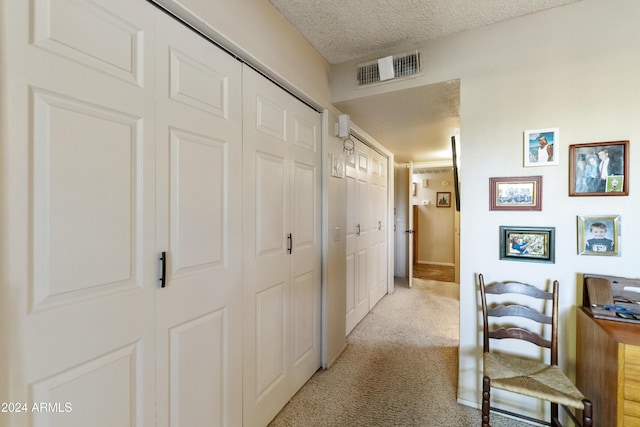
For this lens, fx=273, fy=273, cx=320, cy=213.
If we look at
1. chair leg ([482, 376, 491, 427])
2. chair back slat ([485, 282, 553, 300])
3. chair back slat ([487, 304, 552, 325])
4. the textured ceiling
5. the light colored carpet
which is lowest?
the light colored carpet

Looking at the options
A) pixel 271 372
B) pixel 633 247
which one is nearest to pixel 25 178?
pixel 271 372

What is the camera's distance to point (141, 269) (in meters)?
1.02

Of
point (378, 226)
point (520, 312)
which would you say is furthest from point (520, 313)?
point (378, 226)

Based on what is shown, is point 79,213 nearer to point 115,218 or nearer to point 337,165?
point 115,218

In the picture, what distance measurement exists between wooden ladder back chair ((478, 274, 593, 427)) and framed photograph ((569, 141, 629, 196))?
0.59 meters

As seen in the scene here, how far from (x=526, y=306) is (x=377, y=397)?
116 centimetres

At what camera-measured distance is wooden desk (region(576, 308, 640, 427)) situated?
1161 millimetres

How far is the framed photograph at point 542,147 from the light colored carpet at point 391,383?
1.63m

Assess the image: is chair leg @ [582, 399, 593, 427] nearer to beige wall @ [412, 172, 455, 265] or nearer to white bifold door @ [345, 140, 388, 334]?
white bifold door @ [345, 140, 388, 334]

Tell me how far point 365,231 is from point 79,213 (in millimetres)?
2934

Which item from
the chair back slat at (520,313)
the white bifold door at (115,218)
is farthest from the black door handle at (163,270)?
the chair back slat at (520,313)

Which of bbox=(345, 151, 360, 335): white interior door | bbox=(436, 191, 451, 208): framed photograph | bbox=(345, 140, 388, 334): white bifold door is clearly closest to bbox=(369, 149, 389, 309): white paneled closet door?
bbox=(345, 140, 388, 334): white bifold door

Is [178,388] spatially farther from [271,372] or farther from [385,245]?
[385,245]

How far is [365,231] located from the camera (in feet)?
11.4
